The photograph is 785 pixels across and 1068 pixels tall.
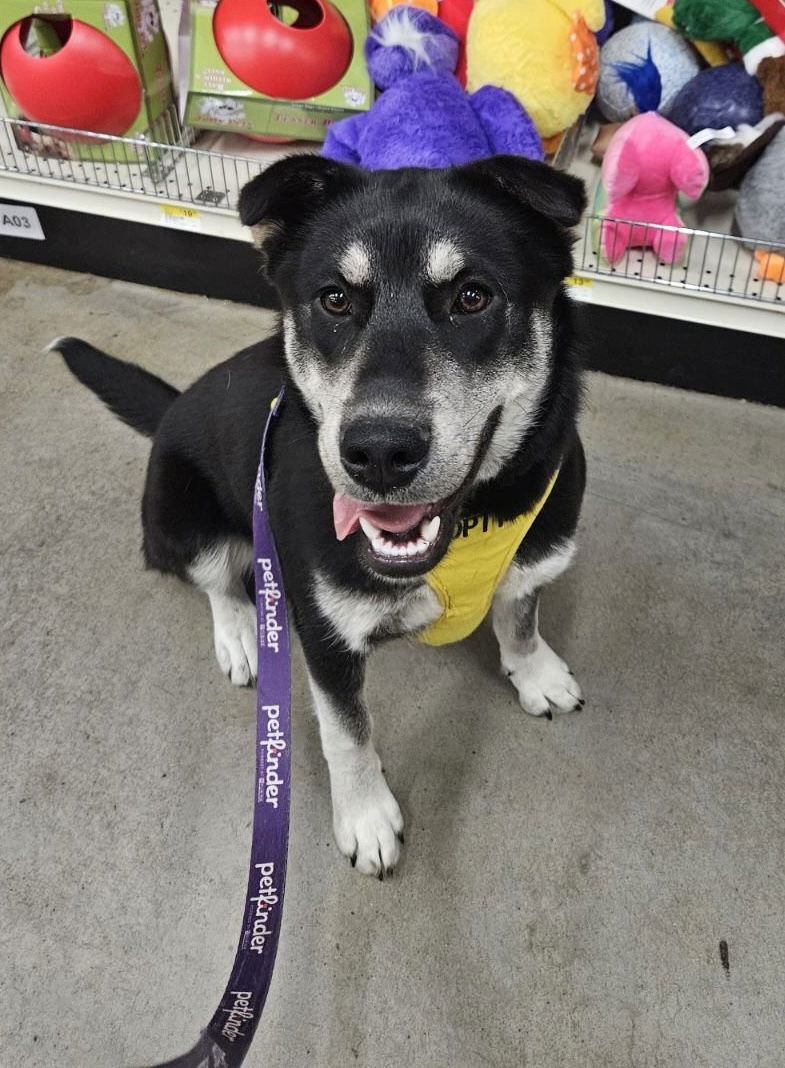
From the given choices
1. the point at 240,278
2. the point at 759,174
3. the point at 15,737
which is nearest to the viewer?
the point at 15,737

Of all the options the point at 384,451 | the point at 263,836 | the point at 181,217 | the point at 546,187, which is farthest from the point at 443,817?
the point at 181,217

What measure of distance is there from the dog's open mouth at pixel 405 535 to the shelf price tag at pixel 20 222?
2.16 meters

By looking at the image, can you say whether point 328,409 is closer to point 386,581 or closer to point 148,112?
point 386,581

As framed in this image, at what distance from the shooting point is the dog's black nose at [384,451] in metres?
0.97

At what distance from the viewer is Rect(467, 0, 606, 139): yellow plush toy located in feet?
6.81

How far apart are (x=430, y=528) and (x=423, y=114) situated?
1.28m

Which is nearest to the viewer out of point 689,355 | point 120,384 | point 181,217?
point 120,384

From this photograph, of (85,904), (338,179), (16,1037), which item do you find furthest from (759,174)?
(16,1037)

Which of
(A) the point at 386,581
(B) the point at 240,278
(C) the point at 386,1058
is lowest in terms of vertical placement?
(C) the point at 386,1058

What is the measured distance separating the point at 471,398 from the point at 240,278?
1.79m

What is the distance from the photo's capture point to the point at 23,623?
6.02 ft

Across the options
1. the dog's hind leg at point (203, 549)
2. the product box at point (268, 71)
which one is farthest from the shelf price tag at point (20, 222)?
the dog's hind leg at point (203, 549)

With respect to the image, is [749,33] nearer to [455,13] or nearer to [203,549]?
[455,13]

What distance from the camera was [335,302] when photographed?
1.13m
